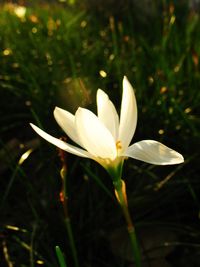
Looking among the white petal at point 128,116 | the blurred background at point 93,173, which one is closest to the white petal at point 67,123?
the white petal at point 128,116

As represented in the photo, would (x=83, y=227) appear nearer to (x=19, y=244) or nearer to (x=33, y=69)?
(x=19, y=244)

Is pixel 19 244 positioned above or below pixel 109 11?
below

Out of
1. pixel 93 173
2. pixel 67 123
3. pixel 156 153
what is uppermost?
pixel 67 123

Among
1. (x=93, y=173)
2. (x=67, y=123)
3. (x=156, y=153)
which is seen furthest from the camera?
(x=93, y=173)

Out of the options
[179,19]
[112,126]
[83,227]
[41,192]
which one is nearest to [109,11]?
[179,19]

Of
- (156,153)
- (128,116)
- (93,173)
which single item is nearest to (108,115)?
(128,116)

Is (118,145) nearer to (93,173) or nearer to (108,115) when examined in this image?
(108,115)
